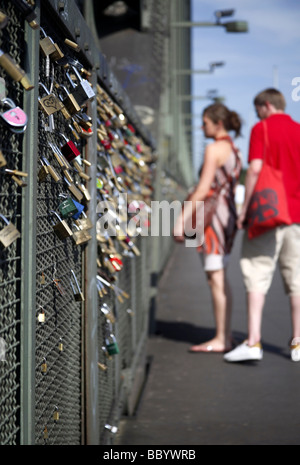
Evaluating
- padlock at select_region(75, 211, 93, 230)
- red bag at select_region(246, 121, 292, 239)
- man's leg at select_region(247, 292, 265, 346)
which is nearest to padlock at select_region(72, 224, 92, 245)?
padlock at select_region(75, 211, 93, 230)

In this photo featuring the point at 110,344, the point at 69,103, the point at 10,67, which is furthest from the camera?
the point at 110,344

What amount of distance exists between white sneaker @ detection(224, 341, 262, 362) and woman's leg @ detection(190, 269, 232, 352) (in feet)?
1.51

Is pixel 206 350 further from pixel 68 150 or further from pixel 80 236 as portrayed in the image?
pixel 68 150

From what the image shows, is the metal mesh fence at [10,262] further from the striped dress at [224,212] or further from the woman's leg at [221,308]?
the woman's leg at [221,308]

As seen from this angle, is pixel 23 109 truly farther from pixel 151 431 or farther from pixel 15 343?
pixel 151 431

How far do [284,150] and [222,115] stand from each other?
2129mm

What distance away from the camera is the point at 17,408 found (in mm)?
1977

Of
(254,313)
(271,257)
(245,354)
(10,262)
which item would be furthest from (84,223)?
(245,354)

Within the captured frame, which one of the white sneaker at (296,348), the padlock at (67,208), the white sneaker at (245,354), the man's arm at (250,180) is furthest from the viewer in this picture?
the white sneaker at (245,354)

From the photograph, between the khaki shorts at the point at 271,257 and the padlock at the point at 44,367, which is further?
the khaki shorts at the point at 271,257

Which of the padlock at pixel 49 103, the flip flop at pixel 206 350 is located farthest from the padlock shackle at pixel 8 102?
the flip flop at pixel 206 350

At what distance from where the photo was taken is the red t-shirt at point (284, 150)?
154 inches

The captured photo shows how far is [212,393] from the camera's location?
5.18 m

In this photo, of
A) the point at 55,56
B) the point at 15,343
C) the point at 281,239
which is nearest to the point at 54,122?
the point at 55,56
